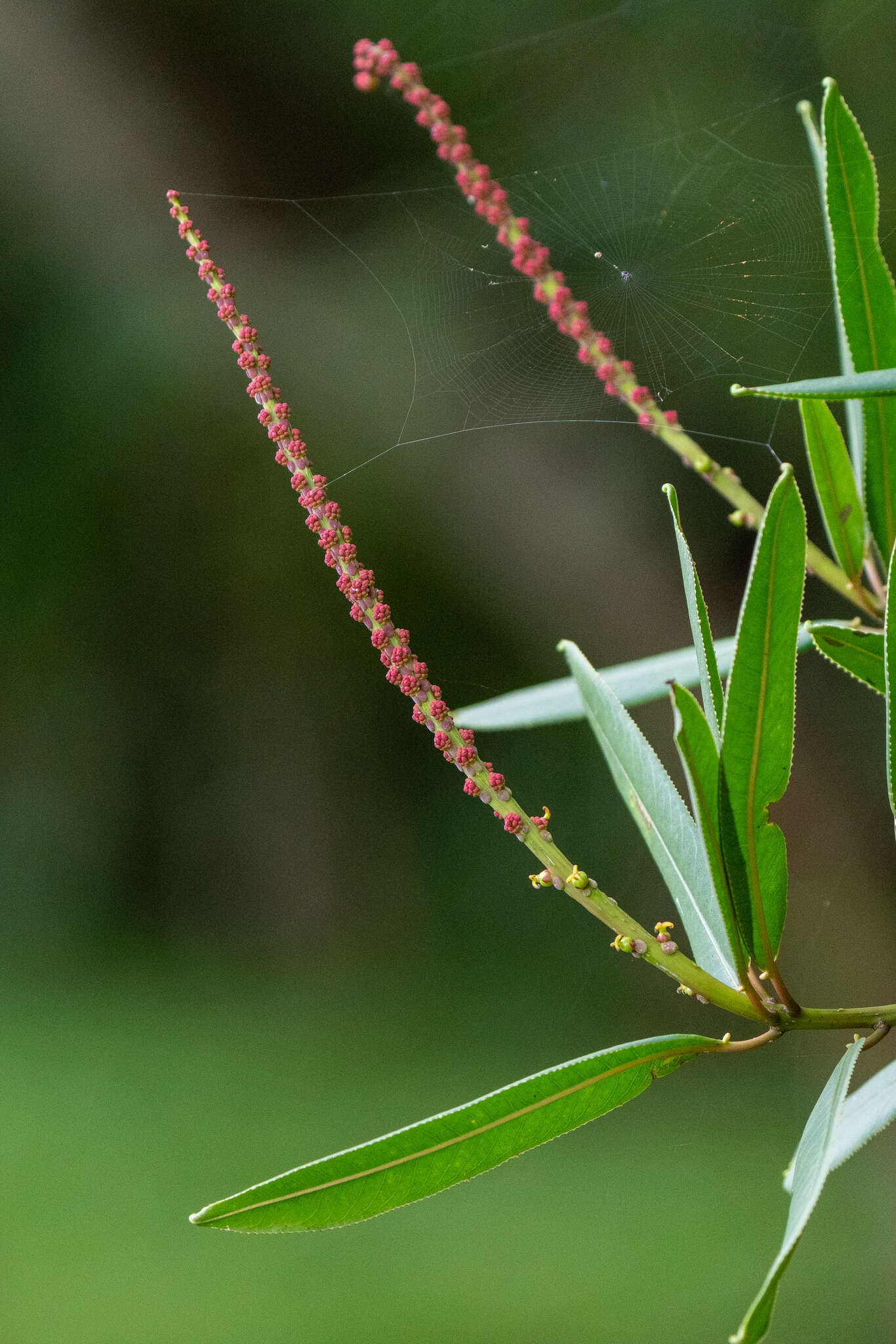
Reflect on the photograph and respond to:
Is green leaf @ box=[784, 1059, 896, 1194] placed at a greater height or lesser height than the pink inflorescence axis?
lesser

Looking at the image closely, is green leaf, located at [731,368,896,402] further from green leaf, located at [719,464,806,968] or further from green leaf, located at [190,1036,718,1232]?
green leaf, located at [190,1036,718,1232]

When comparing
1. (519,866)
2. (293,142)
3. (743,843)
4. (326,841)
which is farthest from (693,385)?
(326,841)

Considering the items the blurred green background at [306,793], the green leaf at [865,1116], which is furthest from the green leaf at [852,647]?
the blurred green background at [306,793]

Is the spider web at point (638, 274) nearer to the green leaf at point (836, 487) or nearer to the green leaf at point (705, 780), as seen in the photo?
the green leaf at point (836, 487)

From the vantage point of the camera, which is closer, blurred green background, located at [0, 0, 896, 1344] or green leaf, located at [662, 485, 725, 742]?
green leaf, located at [662, 485, 725, 742]

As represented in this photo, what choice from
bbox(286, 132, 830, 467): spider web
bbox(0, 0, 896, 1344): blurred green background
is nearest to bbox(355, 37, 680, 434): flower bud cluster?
bbox(286, 132, 830, 467): spider web

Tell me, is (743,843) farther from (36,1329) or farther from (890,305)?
(36,1329)
